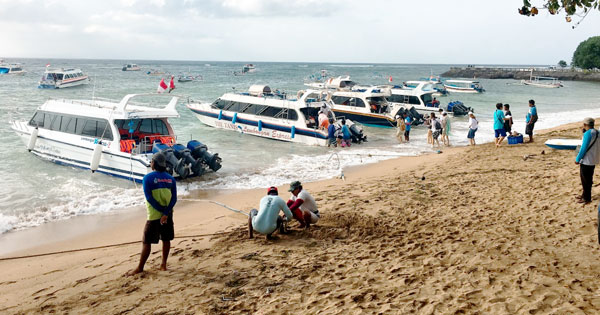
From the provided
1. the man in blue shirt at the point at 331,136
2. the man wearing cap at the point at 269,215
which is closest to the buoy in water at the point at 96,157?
the man wearing cap at the point at 269,215

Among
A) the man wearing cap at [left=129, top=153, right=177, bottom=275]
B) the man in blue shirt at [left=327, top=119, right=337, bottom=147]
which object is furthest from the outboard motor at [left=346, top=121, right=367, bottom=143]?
the man wearing cap at [left=129, top=153, right=177, bottom=275]

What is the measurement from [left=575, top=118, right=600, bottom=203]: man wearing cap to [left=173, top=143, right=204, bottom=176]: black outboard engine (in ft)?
31.7

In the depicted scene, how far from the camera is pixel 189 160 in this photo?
1328cm

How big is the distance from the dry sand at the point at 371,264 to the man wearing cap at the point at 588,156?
433mm

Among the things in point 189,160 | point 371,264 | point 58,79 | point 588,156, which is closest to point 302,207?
point 371,264

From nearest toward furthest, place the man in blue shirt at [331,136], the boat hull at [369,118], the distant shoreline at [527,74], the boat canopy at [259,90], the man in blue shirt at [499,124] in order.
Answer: the man in blue shirt at [499,124]
the man in blue shirt at [331,136]
the boat canopy at [259,90]
the boat hull at [369,118]
the distant shoreline at [527,74]

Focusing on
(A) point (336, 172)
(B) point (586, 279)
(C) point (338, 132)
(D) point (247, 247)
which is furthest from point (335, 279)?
(C) point (338, 132)

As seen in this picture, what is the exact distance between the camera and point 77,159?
14.7 metres

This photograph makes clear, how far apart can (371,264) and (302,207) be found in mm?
2133

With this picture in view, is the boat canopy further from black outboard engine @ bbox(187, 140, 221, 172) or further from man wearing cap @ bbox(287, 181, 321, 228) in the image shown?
man wearing cap @ bbox(287, 181, 321, 228)

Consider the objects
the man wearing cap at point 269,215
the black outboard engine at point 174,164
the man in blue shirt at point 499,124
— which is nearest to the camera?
the man wearing cap at point 269,215

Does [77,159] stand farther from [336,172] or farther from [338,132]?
[338,132]

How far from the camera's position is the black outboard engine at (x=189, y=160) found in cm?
1327

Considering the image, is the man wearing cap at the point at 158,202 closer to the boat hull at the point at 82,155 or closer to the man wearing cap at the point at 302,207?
the man wearing cap at the point at 302,207
